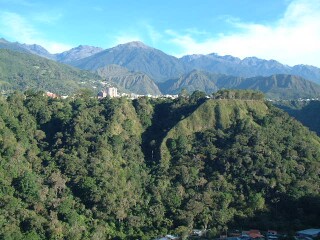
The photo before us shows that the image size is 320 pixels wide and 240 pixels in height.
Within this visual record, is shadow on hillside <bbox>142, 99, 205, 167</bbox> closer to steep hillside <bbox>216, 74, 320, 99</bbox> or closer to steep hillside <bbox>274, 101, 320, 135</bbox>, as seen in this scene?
steep hillside <bbox>274, 101, 320, 135</bbox>

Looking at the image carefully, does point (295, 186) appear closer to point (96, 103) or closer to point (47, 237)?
point (47, 237)

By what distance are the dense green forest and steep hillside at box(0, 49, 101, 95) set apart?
64.3 meters

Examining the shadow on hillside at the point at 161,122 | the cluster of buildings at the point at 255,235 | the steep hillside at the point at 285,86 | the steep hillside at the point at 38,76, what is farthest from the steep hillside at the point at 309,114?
the steep hillside at the point at 38,76

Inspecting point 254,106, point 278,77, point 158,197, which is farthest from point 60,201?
point 278,77

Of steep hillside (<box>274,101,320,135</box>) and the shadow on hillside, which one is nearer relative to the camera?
the shadow on hillside

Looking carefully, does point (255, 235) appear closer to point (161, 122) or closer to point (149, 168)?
point (149, 168)

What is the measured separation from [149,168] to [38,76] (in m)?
96.9

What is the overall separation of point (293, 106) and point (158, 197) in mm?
66438

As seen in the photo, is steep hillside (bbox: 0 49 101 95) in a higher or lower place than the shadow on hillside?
higher

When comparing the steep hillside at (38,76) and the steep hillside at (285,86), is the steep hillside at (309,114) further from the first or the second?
the steep hillside at (38,76)

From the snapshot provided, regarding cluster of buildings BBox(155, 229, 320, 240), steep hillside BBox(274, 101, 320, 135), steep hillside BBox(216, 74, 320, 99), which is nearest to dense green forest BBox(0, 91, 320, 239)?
cluster of buildings BBox(155, 229, 320, 240)

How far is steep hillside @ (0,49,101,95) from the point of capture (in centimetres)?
11975

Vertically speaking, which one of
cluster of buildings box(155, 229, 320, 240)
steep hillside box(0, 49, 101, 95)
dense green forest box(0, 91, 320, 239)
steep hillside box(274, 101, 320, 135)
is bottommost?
cluster of buildings box(155, 229, 320, 240)

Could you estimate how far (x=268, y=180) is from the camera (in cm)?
4131
